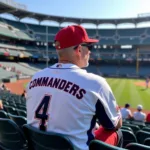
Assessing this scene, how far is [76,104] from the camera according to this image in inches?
76.3

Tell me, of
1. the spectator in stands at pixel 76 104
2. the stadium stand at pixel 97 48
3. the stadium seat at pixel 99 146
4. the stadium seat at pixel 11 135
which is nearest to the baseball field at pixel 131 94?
the stadium seat at pixel 11 135

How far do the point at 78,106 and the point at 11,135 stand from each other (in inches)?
38.1

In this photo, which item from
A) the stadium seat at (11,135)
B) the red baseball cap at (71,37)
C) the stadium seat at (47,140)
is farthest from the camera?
the stadium seat at (11,135)

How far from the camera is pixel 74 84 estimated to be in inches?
77.6

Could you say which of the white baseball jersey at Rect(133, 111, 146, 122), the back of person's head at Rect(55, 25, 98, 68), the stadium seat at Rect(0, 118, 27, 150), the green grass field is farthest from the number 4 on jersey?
the green grass field

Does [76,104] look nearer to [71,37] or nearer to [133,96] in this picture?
[71,37]

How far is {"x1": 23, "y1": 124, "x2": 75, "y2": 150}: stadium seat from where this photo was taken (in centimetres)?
184

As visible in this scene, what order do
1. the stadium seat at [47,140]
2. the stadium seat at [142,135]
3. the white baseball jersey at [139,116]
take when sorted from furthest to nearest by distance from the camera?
the white baseball jersey at [139,116], the stadium seat at [142,135], the stadium seat at [47,140]

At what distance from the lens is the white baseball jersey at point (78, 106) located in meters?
1.93

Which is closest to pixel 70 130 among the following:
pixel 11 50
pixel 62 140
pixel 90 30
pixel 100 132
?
pixel 62 140

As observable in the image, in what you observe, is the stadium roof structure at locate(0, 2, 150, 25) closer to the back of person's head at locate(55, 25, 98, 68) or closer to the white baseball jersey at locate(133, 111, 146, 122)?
the white baseball jersey at locate(133, 111, 146, 122)

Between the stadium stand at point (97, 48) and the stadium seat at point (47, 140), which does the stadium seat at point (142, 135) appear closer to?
the stadium seat at point (47, 140)

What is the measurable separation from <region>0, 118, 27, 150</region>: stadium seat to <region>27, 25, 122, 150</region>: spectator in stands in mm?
232

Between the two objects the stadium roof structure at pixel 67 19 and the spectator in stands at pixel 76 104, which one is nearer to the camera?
the spectator in stands at pixel 76 104
